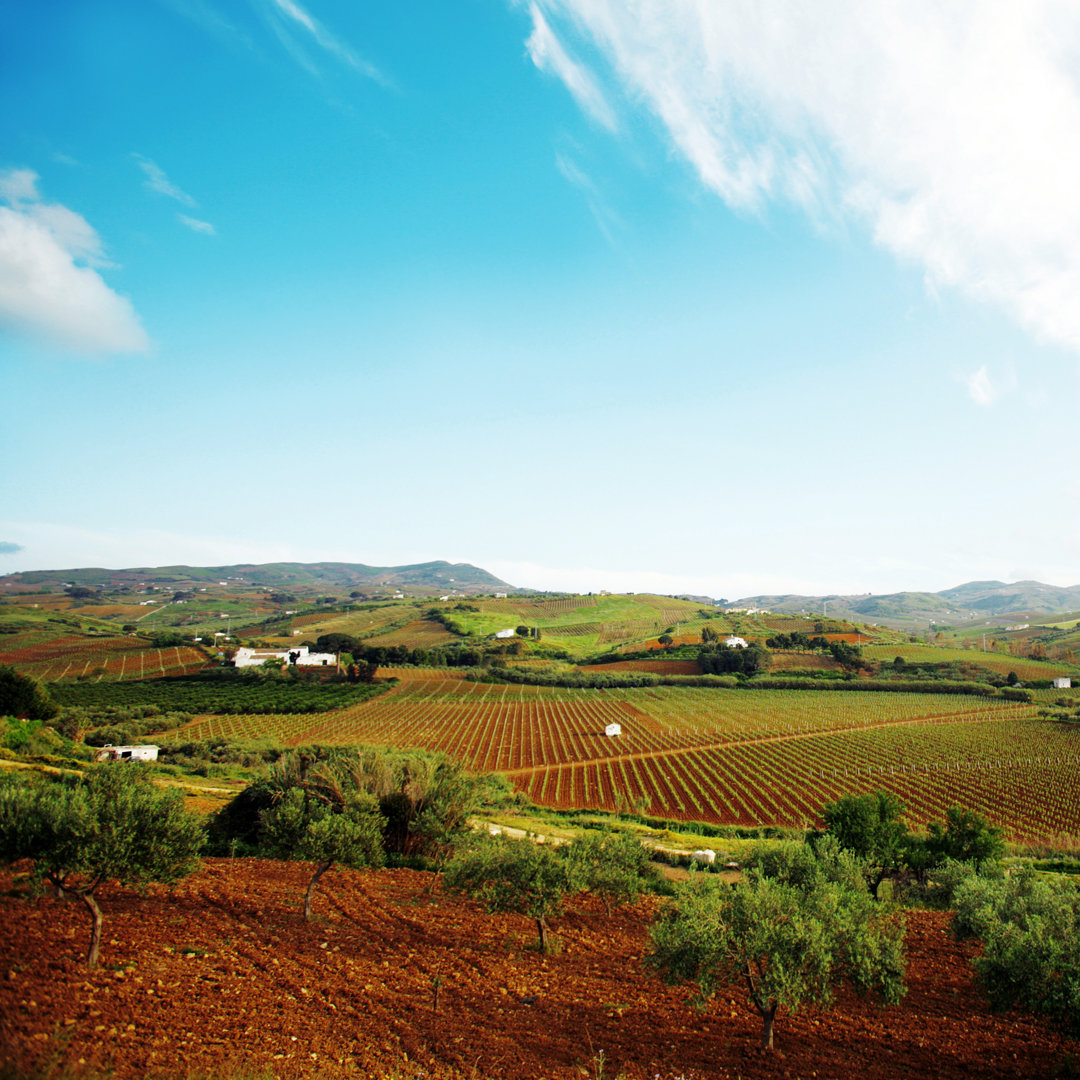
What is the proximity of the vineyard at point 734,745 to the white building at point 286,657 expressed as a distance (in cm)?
2671

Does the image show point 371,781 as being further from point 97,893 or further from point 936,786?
point 936,786

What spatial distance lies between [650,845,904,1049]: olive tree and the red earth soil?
140 cm

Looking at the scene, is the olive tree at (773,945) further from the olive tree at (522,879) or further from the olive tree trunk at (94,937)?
the olive tree trunk at (94,937)

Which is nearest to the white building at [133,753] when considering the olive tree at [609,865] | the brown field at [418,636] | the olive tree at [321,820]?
the olive tree at [321,820]

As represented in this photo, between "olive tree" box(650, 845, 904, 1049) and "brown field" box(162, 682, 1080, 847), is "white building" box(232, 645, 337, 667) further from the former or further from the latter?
"olive tree" box(650, 845, 904, 1049)

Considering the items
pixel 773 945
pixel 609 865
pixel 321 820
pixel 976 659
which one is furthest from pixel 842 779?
pixel 976 659

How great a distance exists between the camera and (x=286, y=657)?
121000 mm

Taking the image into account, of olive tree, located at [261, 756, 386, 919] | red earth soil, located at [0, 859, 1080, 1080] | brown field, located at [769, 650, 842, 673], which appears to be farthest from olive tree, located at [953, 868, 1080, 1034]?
brown field, located at [769, 650, 842, 673]

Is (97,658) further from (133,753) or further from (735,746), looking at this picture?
(735,746)

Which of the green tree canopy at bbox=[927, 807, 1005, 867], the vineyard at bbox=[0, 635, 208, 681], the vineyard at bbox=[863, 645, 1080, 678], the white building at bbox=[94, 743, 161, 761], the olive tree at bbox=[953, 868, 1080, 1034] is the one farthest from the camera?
the vineyard at bbox=[863, 645, 1080, 678]

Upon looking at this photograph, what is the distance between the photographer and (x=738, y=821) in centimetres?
4616

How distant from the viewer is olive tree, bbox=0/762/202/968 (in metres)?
13.5

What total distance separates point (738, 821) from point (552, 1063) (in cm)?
3944

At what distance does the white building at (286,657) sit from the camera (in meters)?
115
